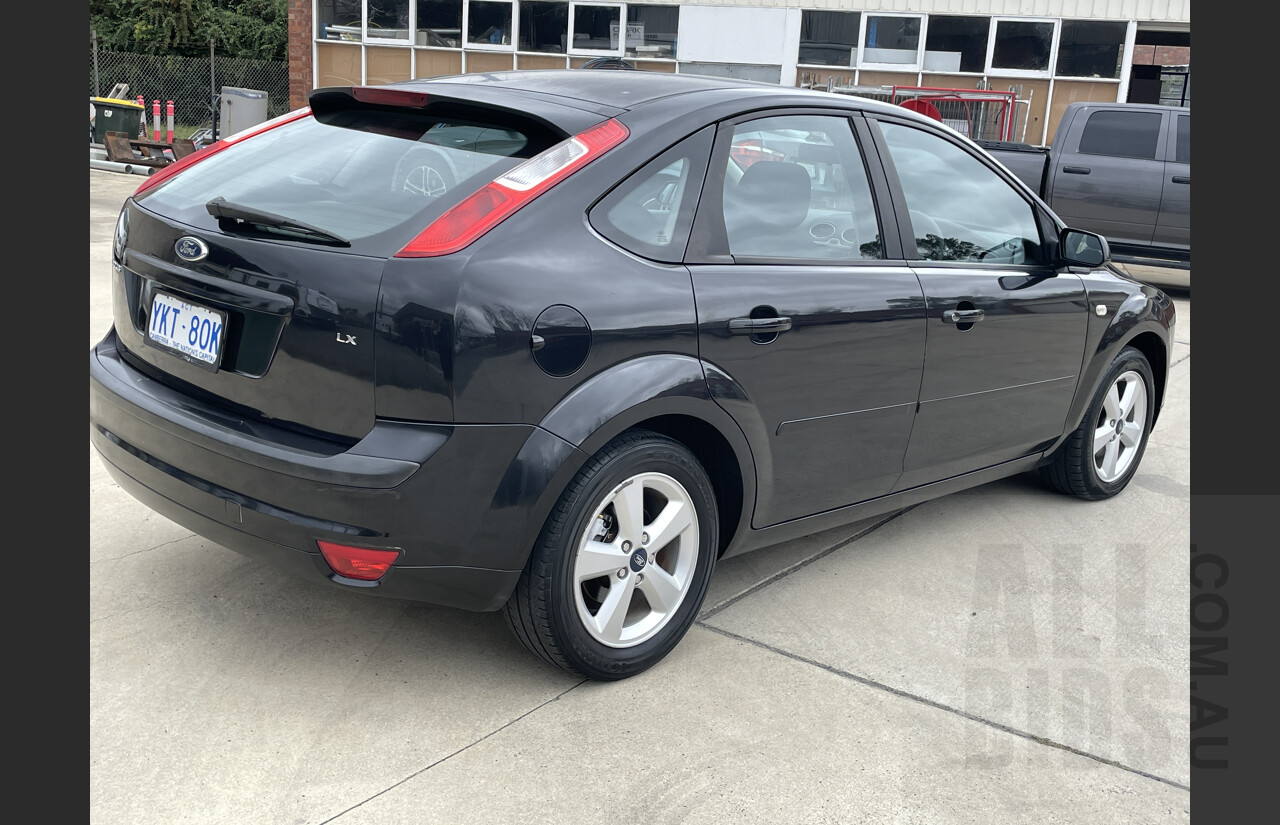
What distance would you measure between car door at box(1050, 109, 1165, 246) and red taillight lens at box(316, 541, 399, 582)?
10393 mm

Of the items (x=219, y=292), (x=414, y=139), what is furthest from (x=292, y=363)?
(x=414, y=139)

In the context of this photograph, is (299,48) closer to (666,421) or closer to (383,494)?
(666,421)

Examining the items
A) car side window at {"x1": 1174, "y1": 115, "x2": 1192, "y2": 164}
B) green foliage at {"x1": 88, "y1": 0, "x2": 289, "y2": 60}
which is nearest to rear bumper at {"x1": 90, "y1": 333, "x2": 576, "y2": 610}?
car side window at {"x1": 1174, "y1": 115, "x2": 1192, "y2": 164}

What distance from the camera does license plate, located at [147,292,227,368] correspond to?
112 inches

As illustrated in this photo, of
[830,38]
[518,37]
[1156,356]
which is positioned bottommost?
[1156,356]

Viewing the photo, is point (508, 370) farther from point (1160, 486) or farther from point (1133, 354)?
point (1160, 486)

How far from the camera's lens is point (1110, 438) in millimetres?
4926

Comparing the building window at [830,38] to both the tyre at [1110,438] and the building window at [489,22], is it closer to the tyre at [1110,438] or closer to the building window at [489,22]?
the building window at [489,22]

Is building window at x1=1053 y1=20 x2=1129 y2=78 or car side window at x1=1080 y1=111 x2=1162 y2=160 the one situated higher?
building window at x1=1053 y1=20 x2=1129 y2=78

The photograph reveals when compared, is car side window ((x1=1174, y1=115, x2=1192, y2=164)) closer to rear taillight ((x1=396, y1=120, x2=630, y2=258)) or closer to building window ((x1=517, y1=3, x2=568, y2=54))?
rear taillight ((x1=396, y1=120, x2=630, y2=258))

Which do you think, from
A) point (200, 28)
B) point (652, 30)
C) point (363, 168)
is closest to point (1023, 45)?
point (652, 30)

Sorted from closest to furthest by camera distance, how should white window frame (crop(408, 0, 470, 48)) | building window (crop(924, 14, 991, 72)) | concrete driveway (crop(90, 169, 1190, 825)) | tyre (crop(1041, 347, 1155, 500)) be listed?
1. concrete driveway (crop(90, 169, 1190, 825))
2. tyre (crop(1041, 347, 1155, 500))
3. building window (crop(924, 14, 991, 72))
4. white window frame (crop(408, 0, 470, 48))

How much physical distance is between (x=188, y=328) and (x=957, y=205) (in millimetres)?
2614
